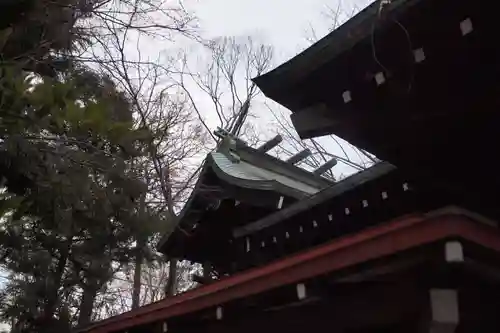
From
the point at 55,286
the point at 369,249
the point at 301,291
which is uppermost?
the point at 55,286

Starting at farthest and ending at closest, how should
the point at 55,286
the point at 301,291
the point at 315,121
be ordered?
the point at 55,286 < the point at 315,121 < the point at 301,291

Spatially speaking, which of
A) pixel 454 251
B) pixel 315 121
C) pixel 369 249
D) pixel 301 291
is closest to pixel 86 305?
pixel 315 121

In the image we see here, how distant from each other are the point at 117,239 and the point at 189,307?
5.49 m

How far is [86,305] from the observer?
930cm

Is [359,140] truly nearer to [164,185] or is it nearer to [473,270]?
[473,270]

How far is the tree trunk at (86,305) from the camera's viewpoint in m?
9.19

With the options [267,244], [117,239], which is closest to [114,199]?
[267,244]

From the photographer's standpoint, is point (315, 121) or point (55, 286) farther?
point (55, 286)

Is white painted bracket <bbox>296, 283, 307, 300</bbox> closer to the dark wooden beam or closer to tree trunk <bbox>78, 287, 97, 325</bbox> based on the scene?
the dark wooden beam

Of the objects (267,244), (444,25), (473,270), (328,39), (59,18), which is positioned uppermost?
(59,18)

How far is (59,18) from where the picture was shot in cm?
525

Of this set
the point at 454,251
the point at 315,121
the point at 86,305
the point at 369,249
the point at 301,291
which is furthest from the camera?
the point at 86,305

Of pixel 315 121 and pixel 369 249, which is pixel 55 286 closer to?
pixel 315 121

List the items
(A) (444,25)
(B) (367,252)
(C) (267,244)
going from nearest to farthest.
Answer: (B) (367,252), (A) (444,25), (C) (267,244)
